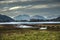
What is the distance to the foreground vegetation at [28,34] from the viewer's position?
181 inches

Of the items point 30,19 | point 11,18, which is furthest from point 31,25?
point 11,18

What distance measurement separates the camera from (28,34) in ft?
15.2

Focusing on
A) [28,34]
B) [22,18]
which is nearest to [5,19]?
[22,18]

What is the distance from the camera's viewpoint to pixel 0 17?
4.62 m

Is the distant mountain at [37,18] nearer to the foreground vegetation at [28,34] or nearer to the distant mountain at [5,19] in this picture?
the foreground vegetation at [28,34]

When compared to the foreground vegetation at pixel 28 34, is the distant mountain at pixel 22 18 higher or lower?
higher

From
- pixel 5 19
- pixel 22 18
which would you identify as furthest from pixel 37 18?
pixel 5 19

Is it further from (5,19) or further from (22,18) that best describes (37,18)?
(5,19)

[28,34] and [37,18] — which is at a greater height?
[37,18]

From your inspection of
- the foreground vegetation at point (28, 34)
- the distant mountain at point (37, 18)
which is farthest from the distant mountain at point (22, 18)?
the foreground vegetation at point (28, 34)

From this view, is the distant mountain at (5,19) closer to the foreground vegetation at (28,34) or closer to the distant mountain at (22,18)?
the distant mountain at (22,18)

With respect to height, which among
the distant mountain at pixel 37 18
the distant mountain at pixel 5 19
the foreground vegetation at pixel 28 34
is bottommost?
the foreground vegetation at pixel 28 34

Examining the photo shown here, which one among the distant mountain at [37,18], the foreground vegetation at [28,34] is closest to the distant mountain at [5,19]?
the foreground vegetation at [28,34]

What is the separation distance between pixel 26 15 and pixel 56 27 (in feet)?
1.98
